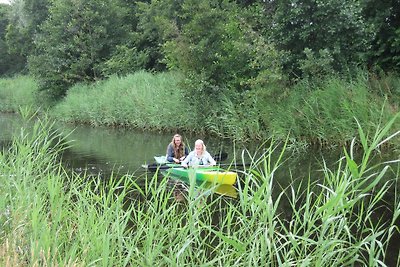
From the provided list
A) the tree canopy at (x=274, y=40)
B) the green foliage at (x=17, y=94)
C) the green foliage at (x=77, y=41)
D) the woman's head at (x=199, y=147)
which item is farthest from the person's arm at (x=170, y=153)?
the green foliage at (x=17, y=94)

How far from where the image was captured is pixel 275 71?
1313cm

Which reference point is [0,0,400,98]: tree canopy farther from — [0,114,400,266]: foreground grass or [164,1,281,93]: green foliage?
[0,114,400,266]: foreground grass

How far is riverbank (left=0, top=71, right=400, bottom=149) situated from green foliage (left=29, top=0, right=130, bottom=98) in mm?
4213

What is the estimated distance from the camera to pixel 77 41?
26.8 m

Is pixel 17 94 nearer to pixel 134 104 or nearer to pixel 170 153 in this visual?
pixel 134 104

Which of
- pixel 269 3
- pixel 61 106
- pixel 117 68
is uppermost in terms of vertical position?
pixel 269 3

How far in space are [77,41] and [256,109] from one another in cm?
1634

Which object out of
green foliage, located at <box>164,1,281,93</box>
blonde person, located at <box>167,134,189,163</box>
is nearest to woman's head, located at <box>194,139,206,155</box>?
blonde person, located at <box>167,134,189,163</box>

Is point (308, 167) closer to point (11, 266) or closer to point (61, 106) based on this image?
point (11, 266)

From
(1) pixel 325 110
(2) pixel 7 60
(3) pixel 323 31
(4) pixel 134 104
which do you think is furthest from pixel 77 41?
(2) pixel 7 60

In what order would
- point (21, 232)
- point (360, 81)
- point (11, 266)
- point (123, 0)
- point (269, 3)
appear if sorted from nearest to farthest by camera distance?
point (11, 266), point (21, 232), point (360, 81), point (269, 3), point (123, 0)

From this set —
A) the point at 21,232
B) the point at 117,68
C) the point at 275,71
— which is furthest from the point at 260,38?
the point at 117,68

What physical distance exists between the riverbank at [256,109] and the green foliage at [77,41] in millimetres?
4213

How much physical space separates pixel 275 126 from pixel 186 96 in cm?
485
